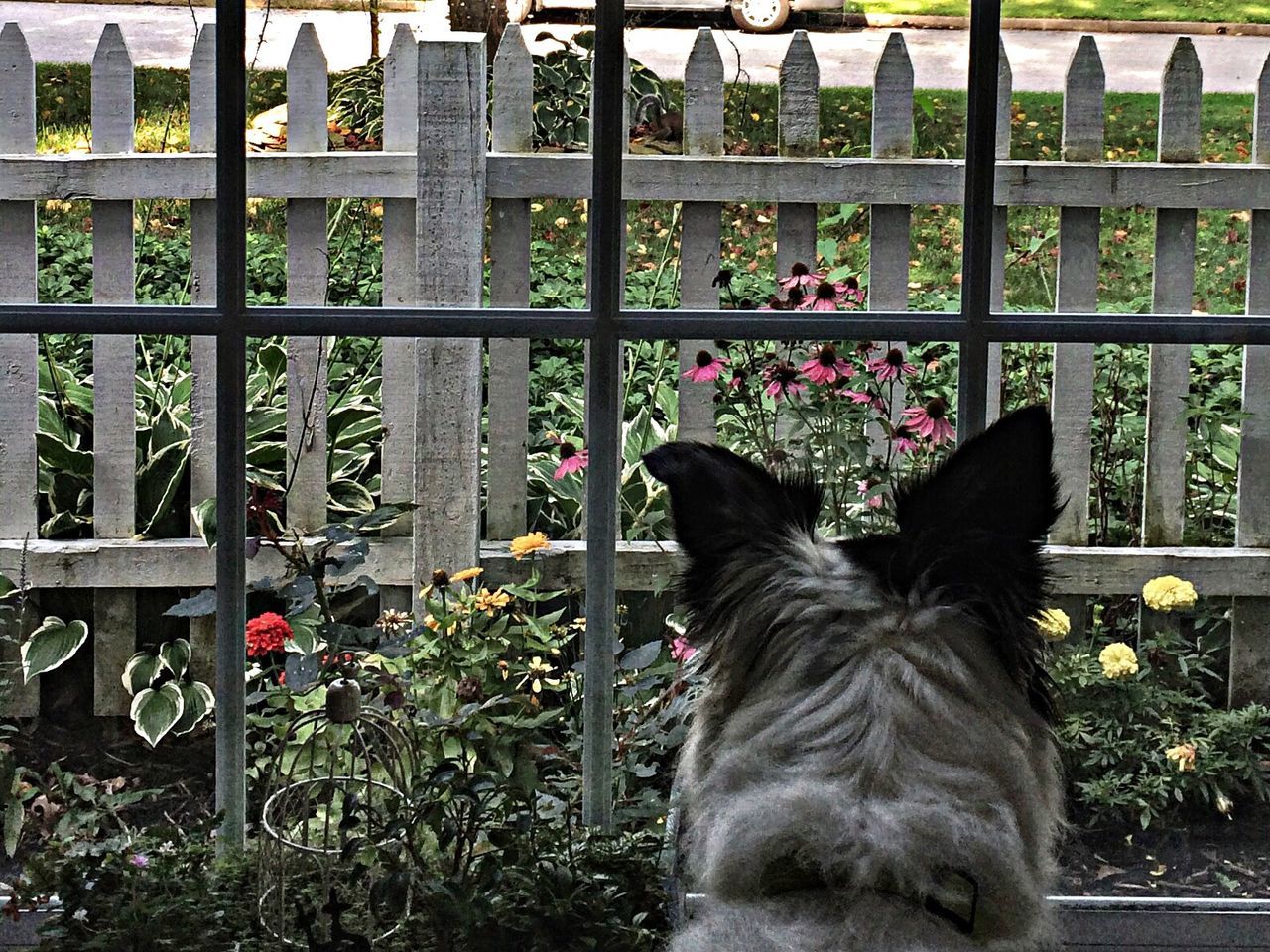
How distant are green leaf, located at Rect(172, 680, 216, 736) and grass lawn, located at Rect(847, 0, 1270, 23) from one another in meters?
6.24

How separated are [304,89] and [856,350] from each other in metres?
1.37

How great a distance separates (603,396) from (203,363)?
1.80 metres

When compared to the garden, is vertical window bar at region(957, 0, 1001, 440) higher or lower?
higher

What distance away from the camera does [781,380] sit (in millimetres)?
2631

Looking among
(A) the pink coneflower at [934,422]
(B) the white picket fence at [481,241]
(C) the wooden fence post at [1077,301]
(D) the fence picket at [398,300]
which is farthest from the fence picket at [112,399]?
(C) the wooden fence post at [1077,301]

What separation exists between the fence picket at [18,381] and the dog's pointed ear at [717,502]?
2335 millimetres

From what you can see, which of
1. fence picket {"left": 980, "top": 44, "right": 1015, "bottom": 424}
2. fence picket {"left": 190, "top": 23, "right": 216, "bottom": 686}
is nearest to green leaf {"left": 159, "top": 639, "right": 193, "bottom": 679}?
fence picket {"left": 190, "top": 23, "right": 216, "bottom": 686}

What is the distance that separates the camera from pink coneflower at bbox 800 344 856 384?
104 inches

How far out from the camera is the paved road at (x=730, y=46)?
263 inches

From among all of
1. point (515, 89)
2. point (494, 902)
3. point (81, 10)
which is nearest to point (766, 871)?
point (494, 902)

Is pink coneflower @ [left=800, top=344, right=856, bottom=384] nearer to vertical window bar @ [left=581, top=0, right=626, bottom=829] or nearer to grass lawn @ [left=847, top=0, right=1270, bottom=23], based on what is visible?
vertical window bar @ [left=581, top=0, right=626, bottom=829]

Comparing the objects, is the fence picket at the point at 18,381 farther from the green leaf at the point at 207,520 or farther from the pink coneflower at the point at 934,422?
the pink coneflower at the point at 934,422

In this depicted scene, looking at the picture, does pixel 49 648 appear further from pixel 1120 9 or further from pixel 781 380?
pixel 1120 9

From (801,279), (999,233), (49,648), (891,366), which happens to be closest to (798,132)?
(999,233)
